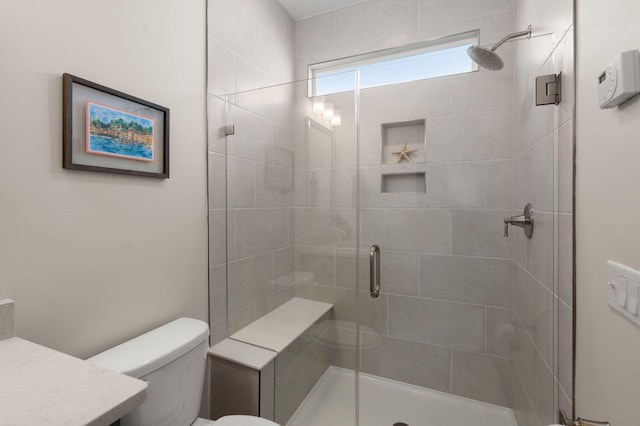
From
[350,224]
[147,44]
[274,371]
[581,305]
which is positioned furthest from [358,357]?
[147,44]

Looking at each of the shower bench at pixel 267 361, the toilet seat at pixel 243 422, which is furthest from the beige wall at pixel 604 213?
the shower bench at pixel 267 361

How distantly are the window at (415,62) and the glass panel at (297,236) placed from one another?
0.47 metres

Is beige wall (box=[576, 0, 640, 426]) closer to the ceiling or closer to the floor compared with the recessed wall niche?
closer to the floor

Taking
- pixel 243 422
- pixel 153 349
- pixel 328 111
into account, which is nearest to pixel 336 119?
pixel 328 111

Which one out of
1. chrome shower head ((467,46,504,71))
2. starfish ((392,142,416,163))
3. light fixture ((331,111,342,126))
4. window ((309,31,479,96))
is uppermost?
window ((309,31,479,96))

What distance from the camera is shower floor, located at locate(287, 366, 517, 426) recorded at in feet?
5.49

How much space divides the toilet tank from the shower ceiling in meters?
2.36

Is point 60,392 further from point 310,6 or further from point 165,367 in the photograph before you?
point 310,6

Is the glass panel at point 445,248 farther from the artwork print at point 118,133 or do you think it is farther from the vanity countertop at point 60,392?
the vanity countertop at point 60,392

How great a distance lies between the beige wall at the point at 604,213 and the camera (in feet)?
2.05

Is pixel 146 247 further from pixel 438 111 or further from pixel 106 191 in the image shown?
pixel 438 111

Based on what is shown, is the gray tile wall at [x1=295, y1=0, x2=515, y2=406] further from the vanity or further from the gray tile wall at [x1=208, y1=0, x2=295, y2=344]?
the vanity

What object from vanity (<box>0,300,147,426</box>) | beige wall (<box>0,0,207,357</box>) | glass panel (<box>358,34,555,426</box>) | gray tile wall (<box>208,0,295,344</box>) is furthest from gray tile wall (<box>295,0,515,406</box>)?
vanity (<box>0,300,147,426</box>)

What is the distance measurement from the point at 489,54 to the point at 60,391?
6.34 ft
